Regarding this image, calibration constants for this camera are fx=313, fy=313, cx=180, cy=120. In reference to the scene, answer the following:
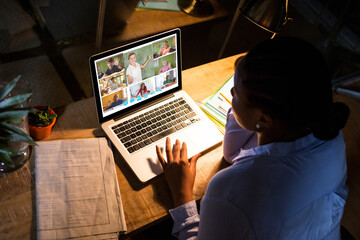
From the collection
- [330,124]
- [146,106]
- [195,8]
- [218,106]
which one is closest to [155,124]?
[146,106]

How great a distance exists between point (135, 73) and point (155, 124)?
211 millimetres

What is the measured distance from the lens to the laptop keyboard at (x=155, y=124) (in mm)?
1170

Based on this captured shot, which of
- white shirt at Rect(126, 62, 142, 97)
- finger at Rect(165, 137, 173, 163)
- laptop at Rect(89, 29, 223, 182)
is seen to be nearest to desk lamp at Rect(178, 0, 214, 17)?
laptop at Rect(89, 29, 223, 182)

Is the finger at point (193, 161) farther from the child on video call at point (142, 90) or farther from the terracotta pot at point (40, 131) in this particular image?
the terracotta pot at point (40, 131)

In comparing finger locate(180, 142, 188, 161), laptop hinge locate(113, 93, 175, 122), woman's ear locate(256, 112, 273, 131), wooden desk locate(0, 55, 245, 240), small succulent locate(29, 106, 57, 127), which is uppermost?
woman's ear locate(256, 112, 273, 131)

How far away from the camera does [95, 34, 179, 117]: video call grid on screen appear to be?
1.10m

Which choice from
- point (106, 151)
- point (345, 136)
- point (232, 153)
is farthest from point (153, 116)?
point (345, 136)

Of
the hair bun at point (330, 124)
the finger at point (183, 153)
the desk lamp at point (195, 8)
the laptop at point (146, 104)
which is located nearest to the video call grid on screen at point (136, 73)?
the laptop at point (146, 104)

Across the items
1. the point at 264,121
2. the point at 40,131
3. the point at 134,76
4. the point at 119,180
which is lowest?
the point at 119,180

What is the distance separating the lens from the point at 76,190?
1.02 meters

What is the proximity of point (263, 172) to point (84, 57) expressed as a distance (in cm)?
184

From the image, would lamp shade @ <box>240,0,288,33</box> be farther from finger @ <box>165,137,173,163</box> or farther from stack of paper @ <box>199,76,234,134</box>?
finger @ <box>165,137,173,163</box>

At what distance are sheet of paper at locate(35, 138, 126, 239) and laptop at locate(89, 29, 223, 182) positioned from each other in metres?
0.09

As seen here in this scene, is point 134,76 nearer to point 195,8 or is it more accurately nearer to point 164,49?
point 164,49
